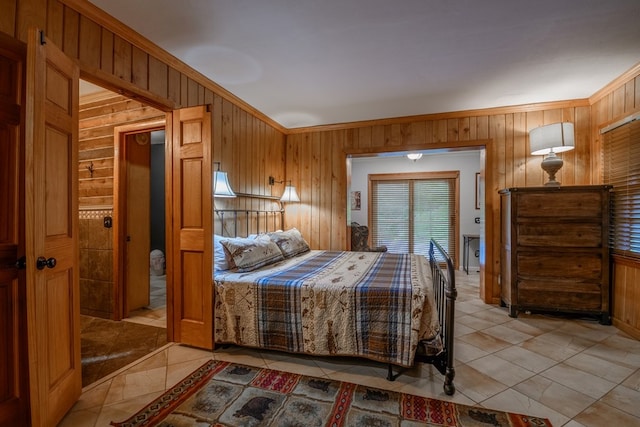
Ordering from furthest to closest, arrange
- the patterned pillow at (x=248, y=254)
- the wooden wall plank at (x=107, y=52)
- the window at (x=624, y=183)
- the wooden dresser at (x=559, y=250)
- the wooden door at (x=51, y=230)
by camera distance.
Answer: the wooden dresser at (x=559, y=250), the window at (x=624, y=183), the patterned pillow at (x=248, y=254), the wooden wall plank at (x=107, y=52), the wooden door at (x=51, y=230)

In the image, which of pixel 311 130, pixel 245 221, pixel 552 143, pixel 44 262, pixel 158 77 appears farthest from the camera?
pixel 311 130

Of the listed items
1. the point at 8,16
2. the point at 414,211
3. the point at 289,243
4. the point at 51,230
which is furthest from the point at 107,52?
the point at 414,211

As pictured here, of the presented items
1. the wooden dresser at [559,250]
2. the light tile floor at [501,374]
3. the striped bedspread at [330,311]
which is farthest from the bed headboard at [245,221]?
the wooden dresser at [559,250]

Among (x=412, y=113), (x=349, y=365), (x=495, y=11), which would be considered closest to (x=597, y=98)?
(x=412, y=113)

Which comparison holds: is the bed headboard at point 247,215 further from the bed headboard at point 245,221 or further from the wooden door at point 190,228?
the wooden door at point 190,228

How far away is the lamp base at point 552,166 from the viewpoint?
3189mm

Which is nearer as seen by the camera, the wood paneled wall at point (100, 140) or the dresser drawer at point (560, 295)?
the dresser drawer at point (560, 295)

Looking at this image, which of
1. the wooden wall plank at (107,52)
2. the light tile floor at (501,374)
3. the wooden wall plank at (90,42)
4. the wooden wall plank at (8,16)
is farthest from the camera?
the wooden wall plank at (107,52)

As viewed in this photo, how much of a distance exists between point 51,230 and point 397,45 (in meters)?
2.62

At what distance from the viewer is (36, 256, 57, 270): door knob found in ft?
4.46

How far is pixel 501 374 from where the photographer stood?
2082mm

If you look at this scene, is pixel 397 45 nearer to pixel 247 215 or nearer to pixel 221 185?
pixel 221 185

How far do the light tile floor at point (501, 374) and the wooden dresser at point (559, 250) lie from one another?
323 millimetres

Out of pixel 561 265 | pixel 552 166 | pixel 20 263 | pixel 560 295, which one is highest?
pixel 552 166
